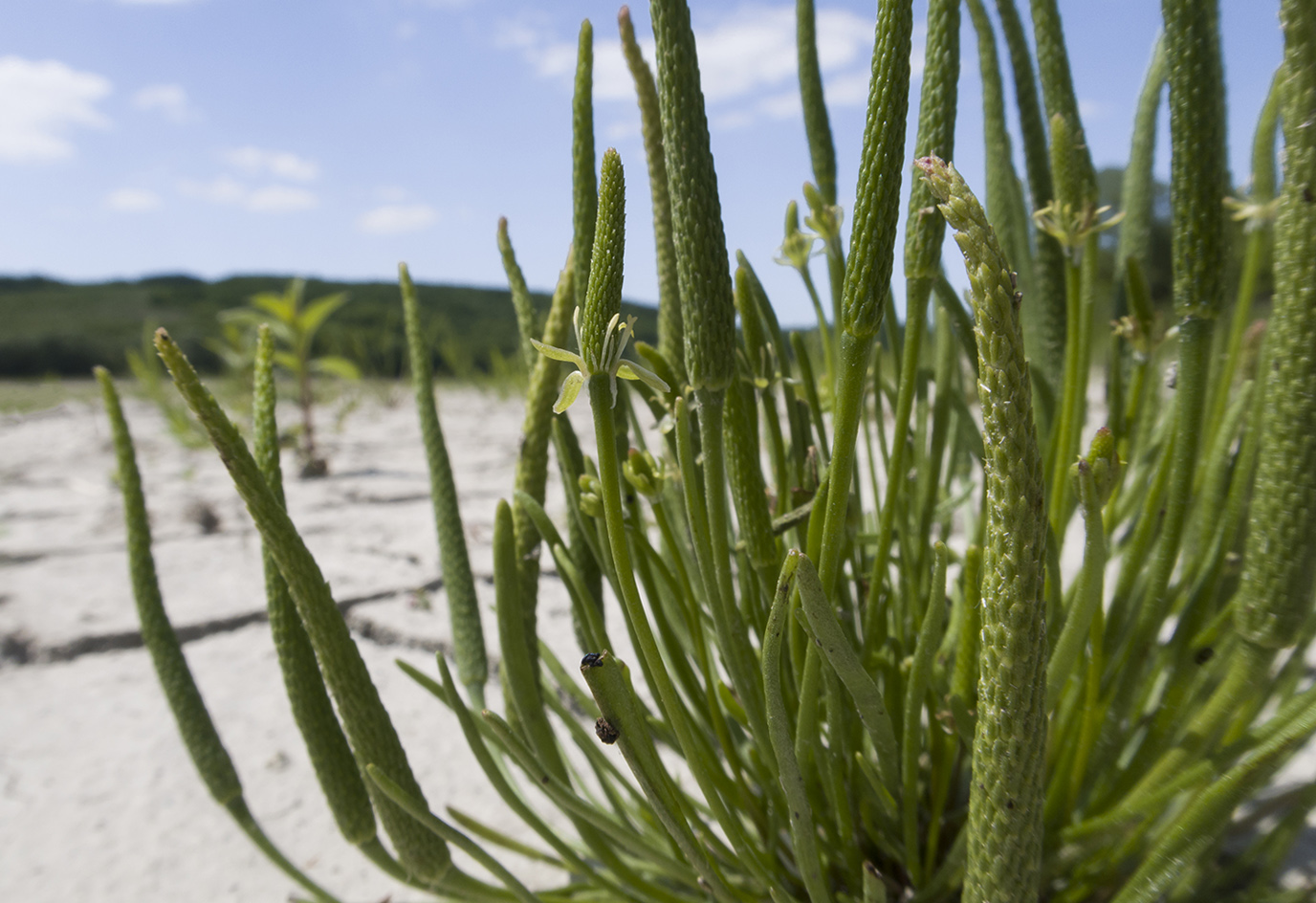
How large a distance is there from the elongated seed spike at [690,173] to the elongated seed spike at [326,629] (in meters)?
0.27

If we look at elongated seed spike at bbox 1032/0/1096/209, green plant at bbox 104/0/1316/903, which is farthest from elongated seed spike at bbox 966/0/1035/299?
elongated seed spike at bbox 1032/0/1096/209

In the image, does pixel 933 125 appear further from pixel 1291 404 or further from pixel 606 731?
pixel 606 731

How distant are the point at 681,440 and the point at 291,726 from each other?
1081mm

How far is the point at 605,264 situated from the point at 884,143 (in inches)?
5.1

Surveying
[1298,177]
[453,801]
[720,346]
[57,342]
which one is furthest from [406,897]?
[57,342]

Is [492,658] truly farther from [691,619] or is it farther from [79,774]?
[691,619]

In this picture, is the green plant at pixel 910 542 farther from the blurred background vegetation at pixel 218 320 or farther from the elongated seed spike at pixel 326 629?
the blurred background vegetation at pixel 218 320

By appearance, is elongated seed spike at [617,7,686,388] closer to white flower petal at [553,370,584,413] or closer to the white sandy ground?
white flower petal at [553,370,584,413]

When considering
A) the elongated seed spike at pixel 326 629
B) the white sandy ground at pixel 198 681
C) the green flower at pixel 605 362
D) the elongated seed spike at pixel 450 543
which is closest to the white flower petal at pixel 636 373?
the green flower at pixel 605 362

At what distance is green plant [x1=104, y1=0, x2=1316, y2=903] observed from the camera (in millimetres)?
368

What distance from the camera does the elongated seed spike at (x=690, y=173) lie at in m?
0.41

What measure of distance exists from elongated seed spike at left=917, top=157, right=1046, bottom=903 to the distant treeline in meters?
4.43

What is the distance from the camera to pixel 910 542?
704 millimetres

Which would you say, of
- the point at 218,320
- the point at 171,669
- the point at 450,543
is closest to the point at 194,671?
the point at 171,669
